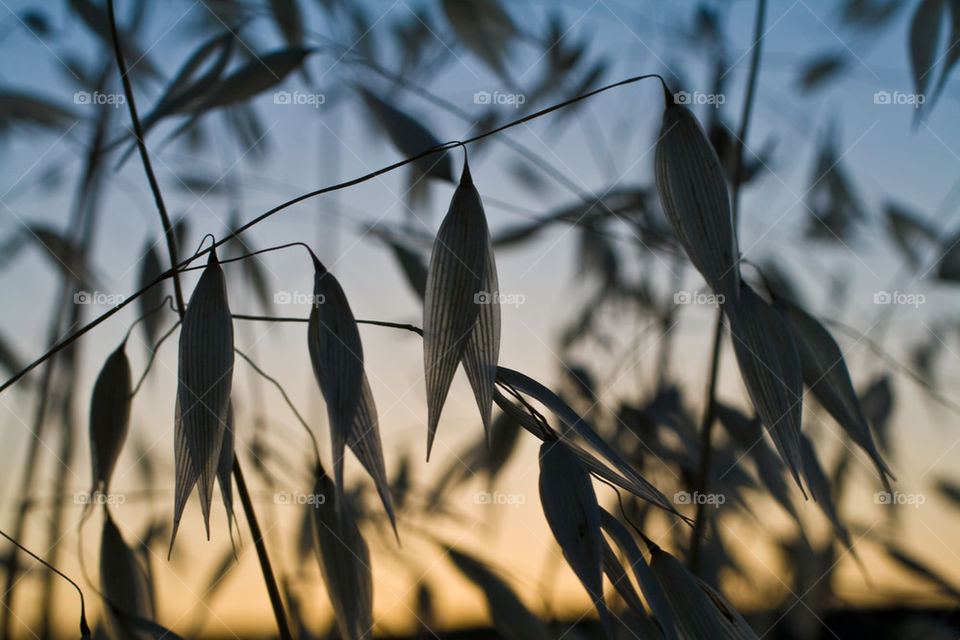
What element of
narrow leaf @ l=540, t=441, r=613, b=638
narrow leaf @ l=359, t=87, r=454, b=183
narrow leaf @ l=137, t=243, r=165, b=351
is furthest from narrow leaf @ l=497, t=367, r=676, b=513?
narrow leaf @ l=137, t=243, r=165, b=351

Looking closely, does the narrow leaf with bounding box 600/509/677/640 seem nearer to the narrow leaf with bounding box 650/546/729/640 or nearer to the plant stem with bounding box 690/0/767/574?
the narrow leaf with bounding box 650/546/729/640

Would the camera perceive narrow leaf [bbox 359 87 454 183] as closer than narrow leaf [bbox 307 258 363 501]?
No

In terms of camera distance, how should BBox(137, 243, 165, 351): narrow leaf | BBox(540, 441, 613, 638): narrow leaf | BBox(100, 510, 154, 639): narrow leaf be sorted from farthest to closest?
1. BBox(137, 243, 165, 351): narrow leaf
2. BBox(100, 510, 154, 639): narrow leaf
3. BBox(540, 441, 613, 638): narrow leaf

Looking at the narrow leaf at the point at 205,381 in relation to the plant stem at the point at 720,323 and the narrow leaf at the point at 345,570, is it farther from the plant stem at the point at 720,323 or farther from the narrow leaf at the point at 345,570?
the plant stem at the point at 720,323

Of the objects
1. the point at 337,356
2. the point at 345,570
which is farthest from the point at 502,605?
the point at 337,356

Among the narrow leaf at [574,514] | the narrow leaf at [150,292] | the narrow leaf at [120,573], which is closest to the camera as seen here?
the narrow leaf at [574,514]

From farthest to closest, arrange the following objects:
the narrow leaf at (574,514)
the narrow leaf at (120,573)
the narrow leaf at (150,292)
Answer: the narrow leaf at (150,292) → the narrow leaf at (120,573) → the narrow leaf at (574,514)

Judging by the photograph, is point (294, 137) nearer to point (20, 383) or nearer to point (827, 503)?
point (20, 383)

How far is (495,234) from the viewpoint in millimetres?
505

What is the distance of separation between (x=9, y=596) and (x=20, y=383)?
14 cm

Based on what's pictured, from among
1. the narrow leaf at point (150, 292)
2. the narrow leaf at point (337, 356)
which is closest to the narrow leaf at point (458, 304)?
the narrow leaf at point (337, 356)

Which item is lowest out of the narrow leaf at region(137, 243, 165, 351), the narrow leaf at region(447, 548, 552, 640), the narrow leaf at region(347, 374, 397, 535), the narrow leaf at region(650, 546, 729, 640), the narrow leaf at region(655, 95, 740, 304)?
the narrow leaf at region(447, 548, 552, 640)

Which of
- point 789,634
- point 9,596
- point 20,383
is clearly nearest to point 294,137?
point 20,383

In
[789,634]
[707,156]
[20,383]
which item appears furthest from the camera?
[789,634]
